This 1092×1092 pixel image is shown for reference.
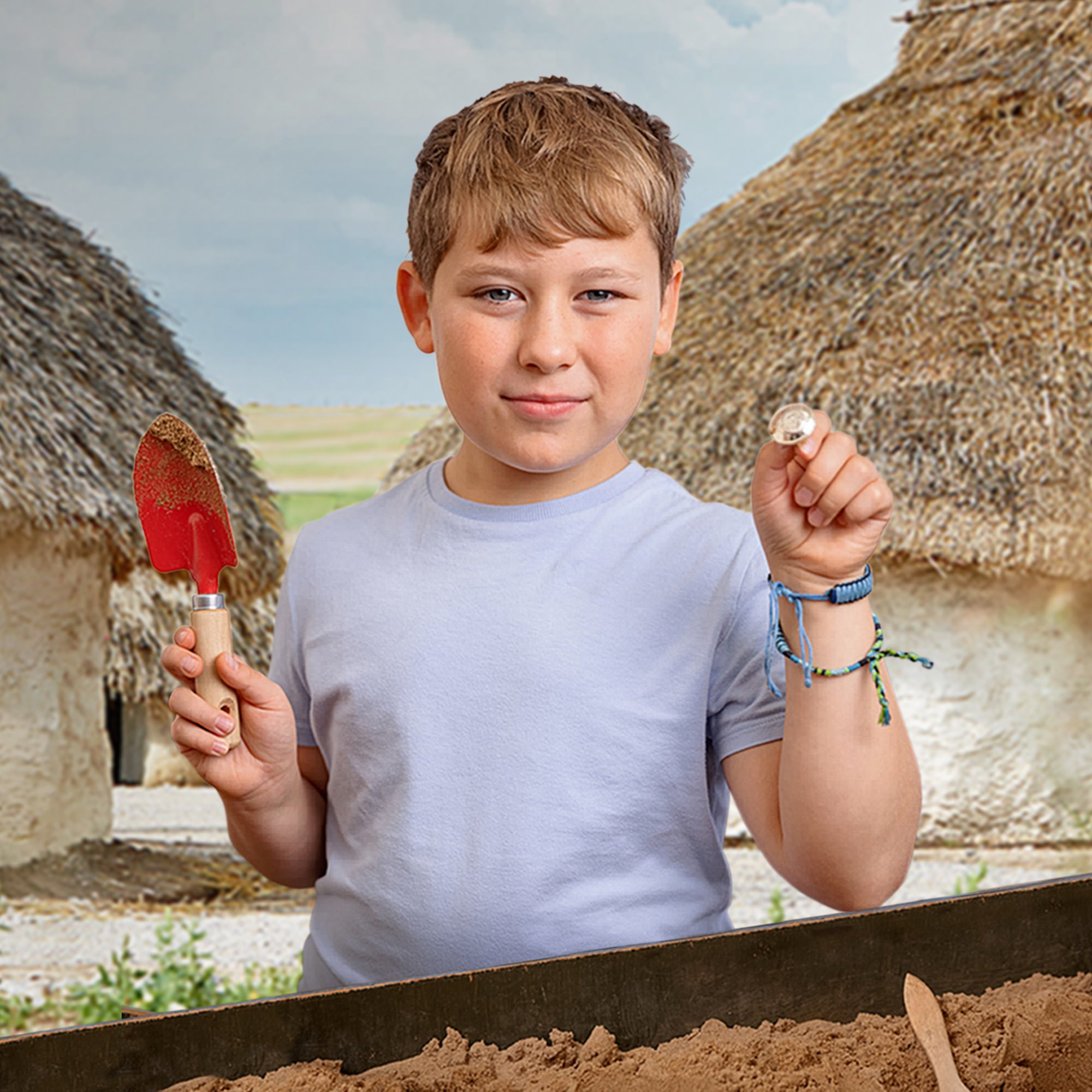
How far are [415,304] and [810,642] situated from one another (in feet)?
1.24

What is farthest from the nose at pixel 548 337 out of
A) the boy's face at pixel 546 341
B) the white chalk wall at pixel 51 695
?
the white chalk wall at pixel 51 695

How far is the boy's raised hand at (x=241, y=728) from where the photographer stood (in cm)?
69

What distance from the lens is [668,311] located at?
816 mm

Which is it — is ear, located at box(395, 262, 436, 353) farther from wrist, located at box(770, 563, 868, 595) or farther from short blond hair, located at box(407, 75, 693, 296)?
wrist, located at box(770, 563, 868, 595)

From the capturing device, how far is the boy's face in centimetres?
69

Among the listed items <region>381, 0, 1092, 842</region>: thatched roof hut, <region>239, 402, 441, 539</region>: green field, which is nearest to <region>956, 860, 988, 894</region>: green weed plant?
<region>381, 0, 1092, 842</region>: thatched roof hut

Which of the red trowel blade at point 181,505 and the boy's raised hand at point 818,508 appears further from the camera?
the red trowel blade at point 181,505

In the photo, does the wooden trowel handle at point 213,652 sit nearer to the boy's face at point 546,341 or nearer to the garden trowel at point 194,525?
the garden trowel at point 194,525

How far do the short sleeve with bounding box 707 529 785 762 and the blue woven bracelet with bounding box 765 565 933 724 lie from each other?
0.24 feet

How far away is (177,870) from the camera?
328cm

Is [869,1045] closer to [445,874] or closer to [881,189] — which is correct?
[445,874]

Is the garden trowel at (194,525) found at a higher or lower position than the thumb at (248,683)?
higher

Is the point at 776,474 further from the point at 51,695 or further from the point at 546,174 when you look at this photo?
the point at 51,695

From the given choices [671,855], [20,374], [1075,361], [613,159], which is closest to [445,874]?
[671,855]
